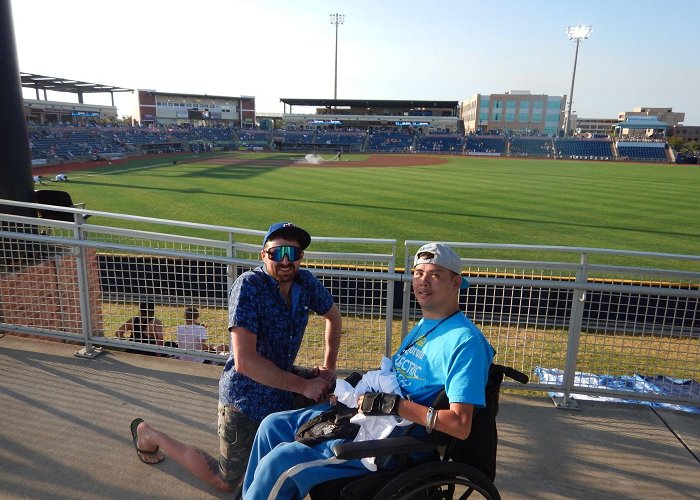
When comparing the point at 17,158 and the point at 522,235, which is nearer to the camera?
the point at 17,158

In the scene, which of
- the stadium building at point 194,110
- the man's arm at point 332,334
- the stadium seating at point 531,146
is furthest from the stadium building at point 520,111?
the man's arm at point 332,334

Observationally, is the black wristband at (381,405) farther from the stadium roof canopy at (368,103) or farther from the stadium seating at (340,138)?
the stadium roof canopy at (368,103)

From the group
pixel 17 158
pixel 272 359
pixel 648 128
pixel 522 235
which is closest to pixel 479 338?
pixel 272 359

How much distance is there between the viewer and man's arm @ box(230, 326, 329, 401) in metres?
2.40

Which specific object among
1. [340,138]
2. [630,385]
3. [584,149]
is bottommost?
[630,385]

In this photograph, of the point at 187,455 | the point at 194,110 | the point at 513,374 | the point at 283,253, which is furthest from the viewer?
the point at 194,110

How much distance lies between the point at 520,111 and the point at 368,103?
42.4 meters

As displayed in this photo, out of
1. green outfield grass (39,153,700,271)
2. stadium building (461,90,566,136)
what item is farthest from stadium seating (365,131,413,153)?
stadium building (461,90,566,136)

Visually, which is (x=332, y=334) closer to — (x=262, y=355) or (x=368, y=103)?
(x=262, y=355)

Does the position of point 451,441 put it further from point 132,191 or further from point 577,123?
point 577,123

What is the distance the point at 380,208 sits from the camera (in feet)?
61.6

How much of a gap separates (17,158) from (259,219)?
10.8 metres

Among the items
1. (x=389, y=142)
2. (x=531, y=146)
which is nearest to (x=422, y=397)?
(x=389, y=142)

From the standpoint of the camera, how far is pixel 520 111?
106750 mm
